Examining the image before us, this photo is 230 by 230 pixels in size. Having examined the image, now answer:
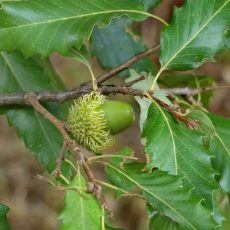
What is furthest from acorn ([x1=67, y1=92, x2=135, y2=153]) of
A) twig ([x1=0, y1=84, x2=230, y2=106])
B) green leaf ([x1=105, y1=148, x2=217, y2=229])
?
green leaf ([x1=105, y1=148, x2=217, y2=229])

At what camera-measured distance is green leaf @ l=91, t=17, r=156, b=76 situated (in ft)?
7.43

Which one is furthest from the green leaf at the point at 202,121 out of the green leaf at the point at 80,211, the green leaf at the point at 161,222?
the green leaf at the point at 80,211

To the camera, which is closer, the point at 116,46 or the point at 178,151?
the point at 178,151

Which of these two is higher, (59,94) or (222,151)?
(59,94)

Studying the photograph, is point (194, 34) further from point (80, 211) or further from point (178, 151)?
point (80, 211)

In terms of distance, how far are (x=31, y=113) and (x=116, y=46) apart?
0.46 metres

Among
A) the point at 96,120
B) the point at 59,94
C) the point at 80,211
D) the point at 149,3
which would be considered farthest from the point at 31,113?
the point at 80,211

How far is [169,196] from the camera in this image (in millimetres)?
1507

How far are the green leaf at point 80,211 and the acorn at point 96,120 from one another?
0.24 metres

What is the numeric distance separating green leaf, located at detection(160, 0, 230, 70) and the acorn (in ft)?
0.64

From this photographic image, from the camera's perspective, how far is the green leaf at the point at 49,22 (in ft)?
5.61

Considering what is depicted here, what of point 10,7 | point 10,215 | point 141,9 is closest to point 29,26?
point 10,7

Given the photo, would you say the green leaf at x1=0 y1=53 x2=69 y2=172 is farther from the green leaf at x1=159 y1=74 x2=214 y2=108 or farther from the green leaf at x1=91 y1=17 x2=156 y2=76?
the green leaf at x1=159 y1=74 x2=214 y2=108

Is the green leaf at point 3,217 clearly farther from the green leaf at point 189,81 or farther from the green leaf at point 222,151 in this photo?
the green leaf at point 189,81
